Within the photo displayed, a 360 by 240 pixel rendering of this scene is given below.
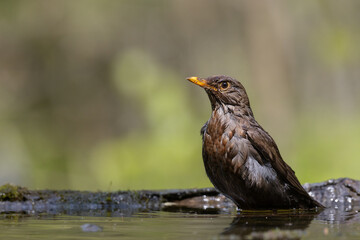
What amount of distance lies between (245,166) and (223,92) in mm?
884

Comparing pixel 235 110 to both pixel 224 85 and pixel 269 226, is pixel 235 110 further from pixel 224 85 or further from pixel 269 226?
pixel 269 226

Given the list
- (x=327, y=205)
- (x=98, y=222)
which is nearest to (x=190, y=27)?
(x=327, y=205)

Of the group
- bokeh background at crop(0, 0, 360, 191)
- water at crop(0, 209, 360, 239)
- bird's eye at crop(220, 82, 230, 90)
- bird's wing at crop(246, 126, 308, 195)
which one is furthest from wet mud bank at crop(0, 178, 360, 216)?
bokeh background at crop(0, 0, 360, 191)

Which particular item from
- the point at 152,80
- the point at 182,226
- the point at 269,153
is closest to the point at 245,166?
the point at 269,153

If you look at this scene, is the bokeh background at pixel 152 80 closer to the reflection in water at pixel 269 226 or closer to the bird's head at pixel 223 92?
the bird's head at pixel 223 92

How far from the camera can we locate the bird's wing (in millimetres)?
5527

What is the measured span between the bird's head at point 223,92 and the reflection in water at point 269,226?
1326 millimetres

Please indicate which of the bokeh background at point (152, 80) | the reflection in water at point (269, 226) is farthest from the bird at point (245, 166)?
the bokeh background at point (152, 80)

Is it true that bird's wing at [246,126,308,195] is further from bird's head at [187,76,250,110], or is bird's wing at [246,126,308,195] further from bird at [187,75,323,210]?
bird's head at [187,76,250,110]

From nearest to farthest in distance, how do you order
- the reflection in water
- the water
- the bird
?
the reflection in water
the water
the bird

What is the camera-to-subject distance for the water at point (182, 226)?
3469mm

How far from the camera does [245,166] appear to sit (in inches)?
214

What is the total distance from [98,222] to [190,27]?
402 inches

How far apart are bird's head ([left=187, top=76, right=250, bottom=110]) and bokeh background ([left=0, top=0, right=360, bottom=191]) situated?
583 centimetres
